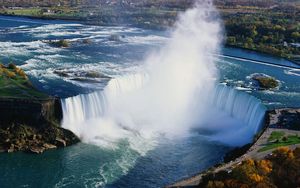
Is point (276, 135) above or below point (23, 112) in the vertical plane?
below

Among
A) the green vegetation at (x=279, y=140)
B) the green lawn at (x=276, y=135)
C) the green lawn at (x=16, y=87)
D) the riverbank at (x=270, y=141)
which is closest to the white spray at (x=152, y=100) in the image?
the green lawn at (x=16, y=87)

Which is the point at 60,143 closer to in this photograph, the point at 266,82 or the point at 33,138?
the point at 33,138

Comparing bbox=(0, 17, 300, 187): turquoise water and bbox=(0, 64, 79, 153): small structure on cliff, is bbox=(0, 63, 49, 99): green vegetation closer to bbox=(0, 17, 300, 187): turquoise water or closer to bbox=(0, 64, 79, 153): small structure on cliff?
bbox=(0, 64, 79, 153): small structure on cliff

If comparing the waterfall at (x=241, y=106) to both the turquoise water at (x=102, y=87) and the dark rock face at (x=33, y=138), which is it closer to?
the turquoise water at (x=102, y=87)

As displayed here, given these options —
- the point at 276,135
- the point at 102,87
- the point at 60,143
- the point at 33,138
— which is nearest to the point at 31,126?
the point at 33,138

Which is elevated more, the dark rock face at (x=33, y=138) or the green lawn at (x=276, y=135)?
the green lawn at (x=276, y=135)

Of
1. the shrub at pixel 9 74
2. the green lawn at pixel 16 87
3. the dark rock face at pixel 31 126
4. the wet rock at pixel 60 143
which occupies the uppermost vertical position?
the shrub at pixel 9 74

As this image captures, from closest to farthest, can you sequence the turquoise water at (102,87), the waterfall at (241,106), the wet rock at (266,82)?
the turquoise water at (102,87)
the waterfall at (241,106)
the wet rock at (266,82)
